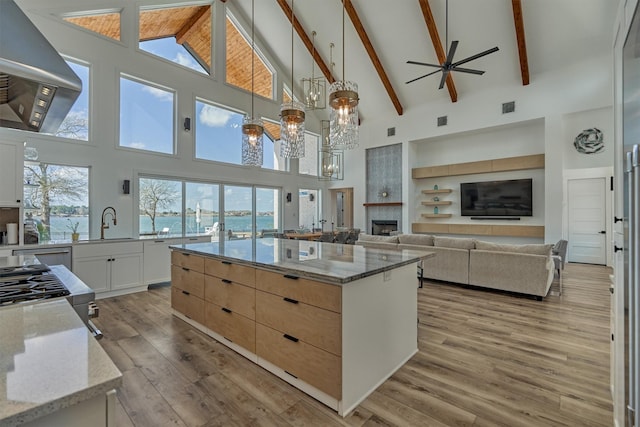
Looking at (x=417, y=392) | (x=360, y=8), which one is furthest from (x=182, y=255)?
(x=360, y=8)

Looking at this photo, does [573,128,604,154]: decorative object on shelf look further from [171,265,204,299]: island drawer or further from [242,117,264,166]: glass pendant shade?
[171,265,204,299]: island drawer

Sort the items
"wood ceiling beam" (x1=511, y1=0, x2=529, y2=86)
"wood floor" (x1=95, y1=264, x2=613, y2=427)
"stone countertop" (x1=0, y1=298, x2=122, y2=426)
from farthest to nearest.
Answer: "wood ceiling beam" (x1=511, y1=0, x2=529, y2=86)
"wood floor" (x1=95, y1=264, x2=613, y2=427)
"stone countertop" (x1=0, y1=298, x2=122, y2=426)

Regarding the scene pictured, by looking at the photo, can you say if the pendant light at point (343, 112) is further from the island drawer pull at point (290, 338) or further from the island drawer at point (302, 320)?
the island drawer pull at point (290, 338)

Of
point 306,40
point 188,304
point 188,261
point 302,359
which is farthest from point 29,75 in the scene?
point 306,40

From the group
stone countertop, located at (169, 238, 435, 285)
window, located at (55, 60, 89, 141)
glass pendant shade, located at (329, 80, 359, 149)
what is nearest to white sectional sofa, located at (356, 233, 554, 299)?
stone countertop, located at (169, 238, 435, 285)

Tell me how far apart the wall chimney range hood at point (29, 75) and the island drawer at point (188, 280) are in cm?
188

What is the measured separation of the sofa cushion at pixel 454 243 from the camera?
4859mm

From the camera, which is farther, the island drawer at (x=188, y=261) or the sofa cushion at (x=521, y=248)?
the sofa cushion at (x=521, y=248)

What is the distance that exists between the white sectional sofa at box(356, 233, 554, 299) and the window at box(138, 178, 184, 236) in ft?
14.1

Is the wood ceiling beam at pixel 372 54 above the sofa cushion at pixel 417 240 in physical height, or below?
above

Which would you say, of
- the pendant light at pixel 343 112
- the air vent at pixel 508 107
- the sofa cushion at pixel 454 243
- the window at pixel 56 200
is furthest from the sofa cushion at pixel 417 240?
the window at pixel 56 200

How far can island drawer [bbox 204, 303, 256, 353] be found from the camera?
2488 mm

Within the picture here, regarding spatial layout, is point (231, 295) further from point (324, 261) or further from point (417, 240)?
point (417, 240)

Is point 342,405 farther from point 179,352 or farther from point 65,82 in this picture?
point 65,82
